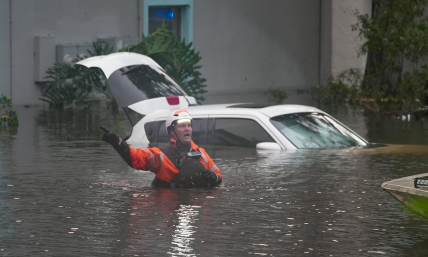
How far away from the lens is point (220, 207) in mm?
9484

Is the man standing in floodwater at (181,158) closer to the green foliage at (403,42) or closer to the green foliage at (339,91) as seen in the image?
the green foliage at (403,42)

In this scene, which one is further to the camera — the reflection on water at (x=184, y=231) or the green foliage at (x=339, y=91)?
the green foliage at (x=339, y=91)

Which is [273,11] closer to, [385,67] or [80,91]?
[385,67]

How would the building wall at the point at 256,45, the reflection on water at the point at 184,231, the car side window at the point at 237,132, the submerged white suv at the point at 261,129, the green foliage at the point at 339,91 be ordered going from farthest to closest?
the building wall at the point at 256,45
the green foliage at the point at 339,91
the car side window at the point at 237,132
the submerged white suv at the point at 261,129
the reflection on water at the point at 184,231

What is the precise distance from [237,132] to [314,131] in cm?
110

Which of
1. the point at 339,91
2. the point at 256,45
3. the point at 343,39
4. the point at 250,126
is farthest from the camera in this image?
the point at 343,39

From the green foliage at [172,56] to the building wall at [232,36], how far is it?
2.48 meters

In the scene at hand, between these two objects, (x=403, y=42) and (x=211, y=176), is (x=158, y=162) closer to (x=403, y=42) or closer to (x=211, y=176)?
(x=211, y=176)

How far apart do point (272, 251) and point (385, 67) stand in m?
18.2

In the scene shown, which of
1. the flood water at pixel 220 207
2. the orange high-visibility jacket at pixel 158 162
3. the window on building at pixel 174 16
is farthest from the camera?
the window on building at pixel 174 16

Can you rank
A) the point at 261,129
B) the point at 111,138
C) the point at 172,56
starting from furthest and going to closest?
the point at 172,56 < the point at 261,129 < the point at 111,138

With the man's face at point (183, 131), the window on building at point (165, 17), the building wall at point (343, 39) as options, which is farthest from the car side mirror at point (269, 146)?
the building wall at point (343, 39)

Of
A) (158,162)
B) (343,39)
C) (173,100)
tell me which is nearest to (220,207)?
(158,162)

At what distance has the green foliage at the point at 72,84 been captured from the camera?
22.5 metres
